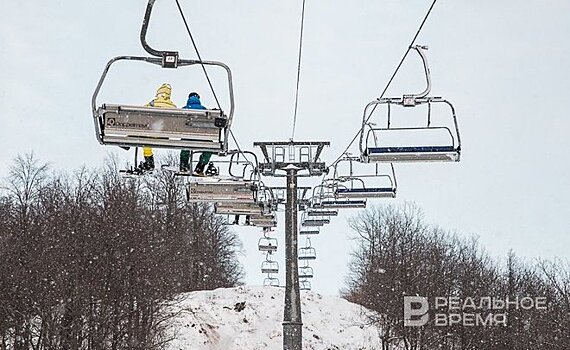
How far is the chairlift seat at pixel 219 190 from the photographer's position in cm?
968

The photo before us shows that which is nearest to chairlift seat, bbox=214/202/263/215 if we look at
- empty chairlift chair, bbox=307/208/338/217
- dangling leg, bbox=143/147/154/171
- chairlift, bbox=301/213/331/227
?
dangling leg, bbox=143/147/154/171

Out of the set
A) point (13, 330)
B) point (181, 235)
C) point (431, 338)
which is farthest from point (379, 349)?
point (13, 330)

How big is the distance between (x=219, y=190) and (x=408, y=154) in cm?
327

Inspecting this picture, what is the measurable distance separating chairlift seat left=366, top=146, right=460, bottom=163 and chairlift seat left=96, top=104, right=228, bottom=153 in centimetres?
206

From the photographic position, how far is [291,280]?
57.1 ft

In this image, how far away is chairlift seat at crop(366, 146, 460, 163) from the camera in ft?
24.2

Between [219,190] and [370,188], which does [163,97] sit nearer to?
[219,190]

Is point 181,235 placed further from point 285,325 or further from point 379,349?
point 285,325

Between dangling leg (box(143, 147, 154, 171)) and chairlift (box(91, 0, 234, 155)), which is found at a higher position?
dangling leg (box(143, 147, 154, 171))

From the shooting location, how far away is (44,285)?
2052 centimetres

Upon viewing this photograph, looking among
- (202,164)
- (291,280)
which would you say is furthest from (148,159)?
(291,280)

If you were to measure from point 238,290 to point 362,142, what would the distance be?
31012 mm

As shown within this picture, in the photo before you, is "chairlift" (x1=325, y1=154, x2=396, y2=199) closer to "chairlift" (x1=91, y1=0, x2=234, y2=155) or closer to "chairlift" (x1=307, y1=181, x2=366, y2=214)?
"chairlift" (x1=307, y1=181, x2=366, y2=214)

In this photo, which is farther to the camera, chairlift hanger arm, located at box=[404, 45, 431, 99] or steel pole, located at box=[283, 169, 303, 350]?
steel pole, located at box=[283, 169, 303, 350]
